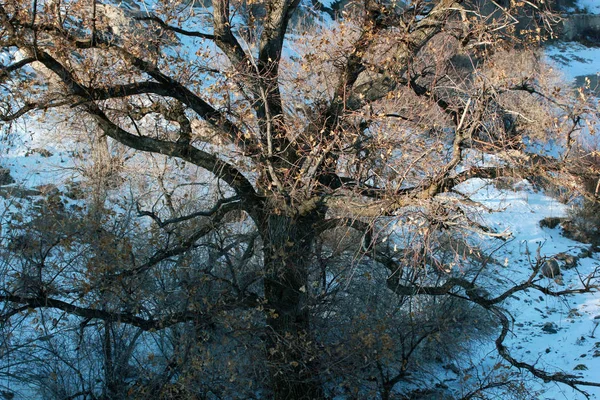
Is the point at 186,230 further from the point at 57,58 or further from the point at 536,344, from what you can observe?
the point at 536,344

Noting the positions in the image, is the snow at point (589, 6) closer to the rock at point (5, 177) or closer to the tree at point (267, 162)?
the tree at point (267, 162)

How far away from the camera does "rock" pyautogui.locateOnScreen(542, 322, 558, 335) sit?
12047mm

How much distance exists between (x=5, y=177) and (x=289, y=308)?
28.2ft

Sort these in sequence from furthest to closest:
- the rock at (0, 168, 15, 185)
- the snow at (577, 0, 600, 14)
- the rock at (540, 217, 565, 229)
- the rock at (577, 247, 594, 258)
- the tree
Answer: the snow at (577, 0, 600, 14) → the rock at (540, 217, 565, 229) → the rock at (577, 247, 594, 258) → the rock at (0, 168, 15, 185) → the tree

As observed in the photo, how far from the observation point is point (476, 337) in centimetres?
1023

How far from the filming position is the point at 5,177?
12.5 metres

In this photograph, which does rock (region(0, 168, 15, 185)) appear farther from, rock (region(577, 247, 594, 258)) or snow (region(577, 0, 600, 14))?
snow (region(577, 0, 600, 14))

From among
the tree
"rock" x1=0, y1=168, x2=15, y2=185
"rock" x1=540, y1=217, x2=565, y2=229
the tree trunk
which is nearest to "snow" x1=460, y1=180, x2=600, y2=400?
"rock" x1=540, y1=217, x2=565, y2=229

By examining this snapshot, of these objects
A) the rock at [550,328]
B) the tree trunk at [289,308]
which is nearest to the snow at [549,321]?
the rock at [550,328]

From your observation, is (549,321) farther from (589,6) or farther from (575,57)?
(589,6)

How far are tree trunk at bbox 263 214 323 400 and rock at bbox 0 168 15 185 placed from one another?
793 centimetres

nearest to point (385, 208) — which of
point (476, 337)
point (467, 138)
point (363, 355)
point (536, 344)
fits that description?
point (467, 138)

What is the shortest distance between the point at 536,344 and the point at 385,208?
7632 mm

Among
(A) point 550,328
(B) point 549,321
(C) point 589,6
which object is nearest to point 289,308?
(A) point 550,328
